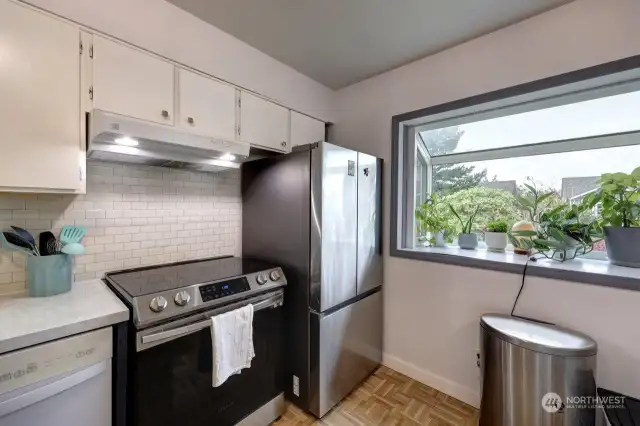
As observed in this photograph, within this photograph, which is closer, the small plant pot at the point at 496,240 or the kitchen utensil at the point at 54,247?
the kitchen utensil at the point at 54,247

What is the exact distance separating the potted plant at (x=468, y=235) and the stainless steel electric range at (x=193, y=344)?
4.81 ft

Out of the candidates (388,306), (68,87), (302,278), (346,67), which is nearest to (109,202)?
(68,87)

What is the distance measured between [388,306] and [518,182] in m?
1.38

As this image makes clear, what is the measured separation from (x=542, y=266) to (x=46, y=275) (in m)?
2.59

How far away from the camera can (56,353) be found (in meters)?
0.93

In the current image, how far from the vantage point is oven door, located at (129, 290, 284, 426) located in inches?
44.3

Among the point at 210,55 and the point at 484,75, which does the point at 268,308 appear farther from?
the point at 484,75

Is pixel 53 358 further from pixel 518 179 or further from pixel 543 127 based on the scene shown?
pixel 543 127

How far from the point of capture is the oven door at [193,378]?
112 cm

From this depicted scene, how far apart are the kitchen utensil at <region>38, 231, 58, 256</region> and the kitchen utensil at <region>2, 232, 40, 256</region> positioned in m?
0.05

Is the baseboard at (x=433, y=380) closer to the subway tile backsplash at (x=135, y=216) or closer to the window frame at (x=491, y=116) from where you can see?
the window frame at (x=491, y=116)

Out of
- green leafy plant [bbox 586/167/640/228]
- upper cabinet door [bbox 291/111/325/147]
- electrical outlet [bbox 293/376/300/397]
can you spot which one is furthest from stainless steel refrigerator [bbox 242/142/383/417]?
green leafy plant [bbox 586/167/640/228]

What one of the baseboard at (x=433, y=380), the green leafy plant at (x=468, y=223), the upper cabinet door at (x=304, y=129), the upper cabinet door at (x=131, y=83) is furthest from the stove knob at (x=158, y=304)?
the green leafy plant at (x=468, y=223)

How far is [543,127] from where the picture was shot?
1.88m
